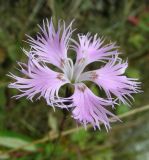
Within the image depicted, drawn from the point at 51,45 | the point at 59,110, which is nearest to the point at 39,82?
the point at 51,45

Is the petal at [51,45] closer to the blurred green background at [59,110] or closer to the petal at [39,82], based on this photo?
the petal at [39,82]

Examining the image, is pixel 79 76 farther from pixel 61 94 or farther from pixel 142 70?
pixel 142 70

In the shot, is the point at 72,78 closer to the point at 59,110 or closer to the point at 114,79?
the point at 114,79

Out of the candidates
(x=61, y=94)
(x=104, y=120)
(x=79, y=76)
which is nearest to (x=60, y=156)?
(x=61, y=94)

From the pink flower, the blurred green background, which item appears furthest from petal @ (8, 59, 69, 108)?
the blurred green background

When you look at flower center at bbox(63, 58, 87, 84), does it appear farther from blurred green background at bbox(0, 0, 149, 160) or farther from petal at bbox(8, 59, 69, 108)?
blurred green background at bbox(0, 0, 149, 160)

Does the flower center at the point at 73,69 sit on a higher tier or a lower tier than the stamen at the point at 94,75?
higher

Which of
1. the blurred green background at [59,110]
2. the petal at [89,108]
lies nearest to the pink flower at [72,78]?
the petal at [89,108]
